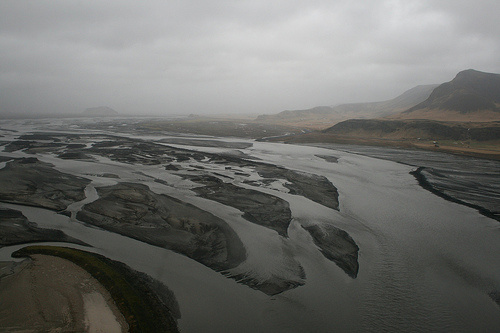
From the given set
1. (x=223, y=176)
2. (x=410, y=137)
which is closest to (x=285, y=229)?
(x=223, y=176)

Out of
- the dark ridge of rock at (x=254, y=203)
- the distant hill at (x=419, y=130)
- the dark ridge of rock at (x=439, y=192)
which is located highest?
the distant hill at (x=419, y=130)

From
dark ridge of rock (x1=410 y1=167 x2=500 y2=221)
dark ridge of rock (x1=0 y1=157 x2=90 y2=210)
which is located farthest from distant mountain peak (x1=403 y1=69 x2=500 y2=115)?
dark ridge of rock (x1=0 y1=157 x2=90 y2=210)

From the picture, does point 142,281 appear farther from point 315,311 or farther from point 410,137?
point 410,137

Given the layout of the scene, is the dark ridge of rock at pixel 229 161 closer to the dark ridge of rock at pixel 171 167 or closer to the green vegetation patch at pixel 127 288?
the dark ridge of rock at pixel 171 167

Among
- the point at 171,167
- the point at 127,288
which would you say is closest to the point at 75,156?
the point at 171,167

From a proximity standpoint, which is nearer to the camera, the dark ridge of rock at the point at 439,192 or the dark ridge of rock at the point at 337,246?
the dark ridge of rock at the point at 337,246

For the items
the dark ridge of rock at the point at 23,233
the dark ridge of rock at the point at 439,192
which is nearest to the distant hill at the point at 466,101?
the dark ridge of rock at the point at 439,192
